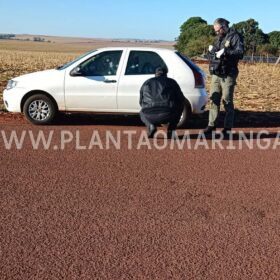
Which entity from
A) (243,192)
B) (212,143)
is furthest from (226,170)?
(212,143)

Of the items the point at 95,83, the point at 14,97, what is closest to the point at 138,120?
the point at 95,83

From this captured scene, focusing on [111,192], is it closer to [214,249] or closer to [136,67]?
[214,249]

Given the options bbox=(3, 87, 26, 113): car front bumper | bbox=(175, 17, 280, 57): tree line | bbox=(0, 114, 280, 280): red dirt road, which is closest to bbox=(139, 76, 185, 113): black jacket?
bbox=(0, 114, 280, 280): red dirt road

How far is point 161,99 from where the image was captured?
8.41 metres

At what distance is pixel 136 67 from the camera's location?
971 cm

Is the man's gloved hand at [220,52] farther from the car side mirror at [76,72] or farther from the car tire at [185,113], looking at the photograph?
the car side mirror at [76,72]

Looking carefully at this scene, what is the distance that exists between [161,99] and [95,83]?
1766 millimetres

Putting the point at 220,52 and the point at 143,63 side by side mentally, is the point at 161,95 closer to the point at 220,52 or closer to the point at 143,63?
the point at 220,52

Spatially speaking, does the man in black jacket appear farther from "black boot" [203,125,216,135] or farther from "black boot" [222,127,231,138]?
"black boot" [222,127,231,138]

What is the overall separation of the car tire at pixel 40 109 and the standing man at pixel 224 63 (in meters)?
3.15

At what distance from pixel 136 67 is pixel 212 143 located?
7.45ft

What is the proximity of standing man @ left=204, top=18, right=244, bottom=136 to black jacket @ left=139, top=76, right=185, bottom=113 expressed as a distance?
94 centimetres

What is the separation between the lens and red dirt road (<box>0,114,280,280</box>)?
156 inches

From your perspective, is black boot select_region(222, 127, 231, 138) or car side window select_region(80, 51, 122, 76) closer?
black boot select_region(222, 127, 231, 138)
